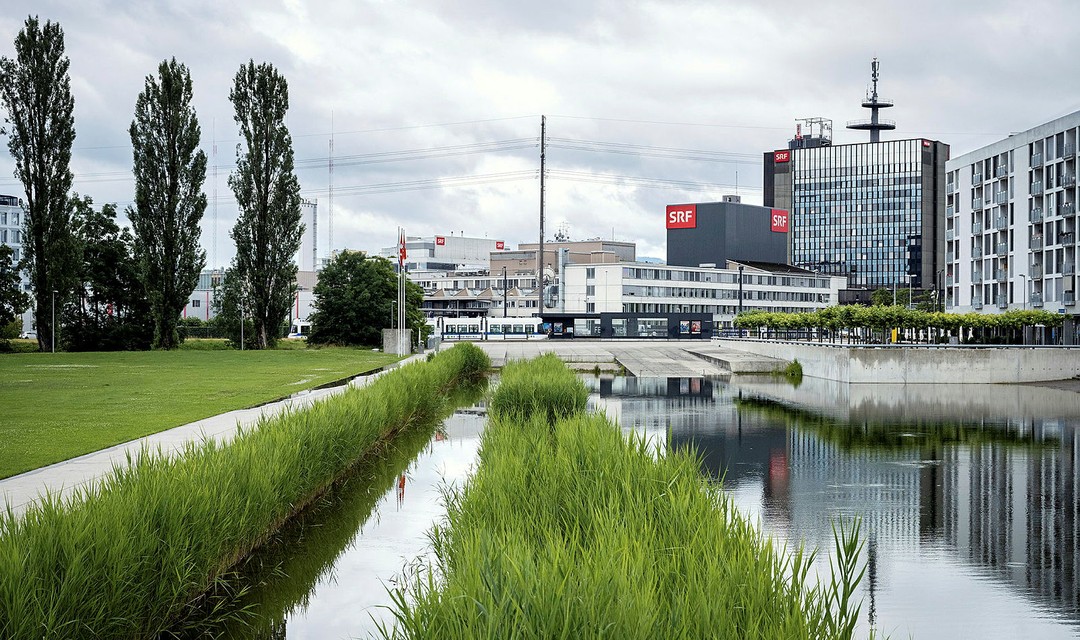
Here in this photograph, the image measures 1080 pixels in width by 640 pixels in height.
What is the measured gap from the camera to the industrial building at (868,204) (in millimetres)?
157500

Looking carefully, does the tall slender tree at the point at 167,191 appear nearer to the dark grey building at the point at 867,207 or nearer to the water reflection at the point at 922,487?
the water reflection at the point at 922,487

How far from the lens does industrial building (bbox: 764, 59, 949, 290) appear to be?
517 ft

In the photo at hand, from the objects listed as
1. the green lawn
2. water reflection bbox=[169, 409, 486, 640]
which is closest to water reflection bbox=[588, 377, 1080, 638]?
water reflection bbox=[169, 409, 486, 640]

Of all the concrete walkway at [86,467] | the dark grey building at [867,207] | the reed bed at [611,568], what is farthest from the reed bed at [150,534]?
the dark grey building at [867,207]

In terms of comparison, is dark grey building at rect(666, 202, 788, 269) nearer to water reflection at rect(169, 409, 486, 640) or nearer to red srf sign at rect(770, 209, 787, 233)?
red srf sign at rect(770, 209, 787, 233)

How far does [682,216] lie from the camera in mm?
144000

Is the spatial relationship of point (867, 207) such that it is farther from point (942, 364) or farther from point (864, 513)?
point (864, 513)

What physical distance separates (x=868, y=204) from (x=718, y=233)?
3492 cm

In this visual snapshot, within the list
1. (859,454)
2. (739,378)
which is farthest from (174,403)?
(739,378)

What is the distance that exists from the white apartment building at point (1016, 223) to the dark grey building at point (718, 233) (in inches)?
2286

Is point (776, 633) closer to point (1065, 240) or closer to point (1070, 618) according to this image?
point (1070, 618)


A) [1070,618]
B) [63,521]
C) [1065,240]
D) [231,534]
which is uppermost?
[1065,240]

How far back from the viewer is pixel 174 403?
21375 millimetres

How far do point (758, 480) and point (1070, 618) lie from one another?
701 centimetres
